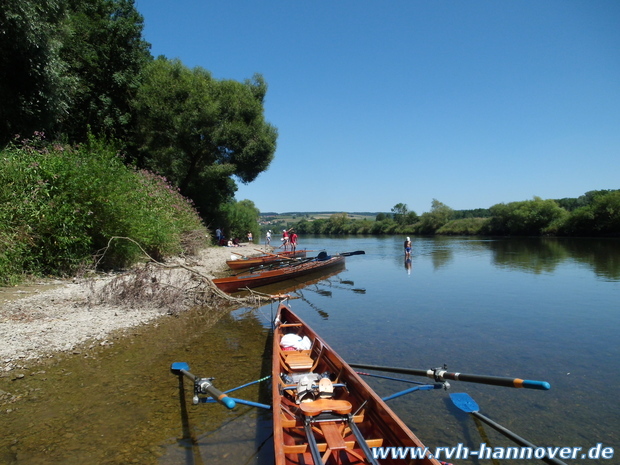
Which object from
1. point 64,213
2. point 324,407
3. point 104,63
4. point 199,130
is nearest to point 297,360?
point 324,407

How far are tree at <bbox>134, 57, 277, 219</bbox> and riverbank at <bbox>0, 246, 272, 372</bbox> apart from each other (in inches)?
620

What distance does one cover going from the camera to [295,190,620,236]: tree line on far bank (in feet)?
173

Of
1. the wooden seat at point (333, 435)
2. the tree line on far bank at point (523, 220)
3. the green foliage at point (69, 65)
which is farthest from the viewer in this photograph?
the tree line on far bank at point (523, 220)

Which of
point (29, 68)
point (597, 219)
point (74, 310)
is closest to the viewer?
point (74, 310)

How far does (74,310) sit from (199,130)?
758 inches

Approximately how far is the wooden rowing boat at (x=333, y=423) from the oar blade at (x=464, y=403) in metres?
1.49

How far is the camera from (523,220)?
64.8 m

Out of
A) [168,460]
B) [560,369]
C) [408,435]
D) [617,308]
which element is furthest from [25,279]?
[617,308]

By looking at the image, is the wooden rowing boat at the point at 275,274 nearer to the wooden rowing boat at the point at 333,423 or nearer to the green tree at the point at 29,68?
the wooden rowing boat at the point at 333,423

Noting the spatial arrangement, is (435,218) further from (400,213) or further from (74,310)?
(74,310)

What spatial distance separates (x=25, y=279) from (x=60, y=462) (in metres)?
8.44

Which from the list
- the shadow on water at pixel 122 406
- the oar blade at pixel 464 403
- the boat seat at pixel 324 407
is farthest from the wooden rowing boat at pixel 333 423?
the oar blade at pixel 464 403

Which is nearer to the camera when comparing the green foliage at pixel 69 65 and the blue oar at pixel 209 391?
the blue oar at pixel 209 391

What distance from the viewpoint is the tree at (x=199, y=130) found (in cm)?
2559
